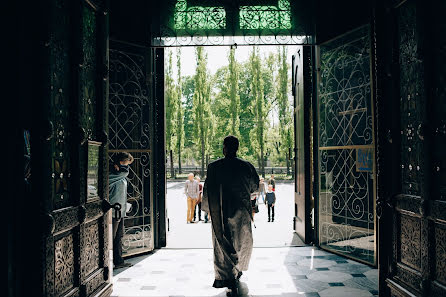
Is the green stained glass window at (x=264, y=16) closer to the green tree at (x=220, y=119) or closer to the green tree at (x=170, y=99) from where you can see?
the green tree at (x=170, y=99)

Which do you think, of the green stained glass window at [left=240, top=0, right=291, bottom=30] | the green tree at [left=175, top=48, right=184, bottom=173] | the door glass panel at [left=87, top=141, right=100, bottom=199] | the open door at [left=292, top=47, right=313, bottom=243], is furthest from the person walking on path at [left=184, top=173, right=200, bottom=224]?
the green tree at [left=175, top=48, right=184, bottom=173]

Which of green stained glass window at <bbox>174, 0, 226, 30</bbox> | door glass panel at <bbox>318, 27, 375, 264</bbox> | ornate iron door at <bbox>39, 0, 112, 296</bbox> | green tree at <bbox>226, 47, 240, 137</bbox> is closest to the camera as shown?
ornate iron door at <bbox>39, 0, 112, 296</bbox>

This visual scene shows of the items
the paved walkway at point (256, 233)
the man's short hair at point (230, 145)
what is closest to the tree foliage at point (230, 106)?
the paved walkway at point (256, 233)

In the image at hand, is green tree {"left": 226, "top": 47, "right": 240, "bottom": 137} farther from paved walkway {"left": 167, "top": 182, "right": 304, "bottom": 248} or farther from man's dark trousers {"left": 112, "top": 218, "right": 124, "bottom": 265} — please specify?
man's dark trousers {"left": 112, "top": 218, "right": 124, "bottom": 265}

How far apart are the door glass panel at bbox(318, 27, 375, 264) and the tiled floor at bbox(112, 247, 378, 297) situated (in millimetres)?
347

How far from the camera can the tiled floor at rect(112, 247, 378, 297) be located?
12.1 ft

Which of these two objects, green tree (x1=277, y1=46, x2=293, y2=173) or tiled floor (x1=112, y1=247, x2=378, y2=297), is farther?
green tree (x1=277, y1=46, x2=293, y2=173)

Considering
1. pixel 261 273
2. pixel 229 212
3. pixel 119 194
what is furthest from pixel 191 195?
pixel 229 212

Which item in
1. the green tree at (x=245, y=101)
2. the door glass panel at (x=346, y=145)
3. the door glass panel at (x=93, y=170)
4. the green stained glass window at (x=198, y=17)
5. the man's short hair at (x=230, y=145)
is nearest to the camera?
the door glass panel at (x=93, y=170)

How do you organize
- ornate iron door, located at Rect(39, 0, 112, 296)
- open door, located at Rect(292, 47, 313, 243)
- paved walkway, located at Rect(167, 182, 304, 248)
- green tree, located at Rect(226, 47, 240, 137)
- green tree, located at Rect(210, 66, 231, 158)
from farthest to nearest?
green tree, located at Rect(210, 66, 231, 158), green tree, located at Rect(226, 47, 240, 137), paved walkway, located at Rect(167, 182, 304, 248), open door, located at Rect(292, 47, 313, 243), ornate iron door, located at Rect(39, 0, 112, 296)

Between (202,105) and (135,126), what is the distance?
1722 centimetres

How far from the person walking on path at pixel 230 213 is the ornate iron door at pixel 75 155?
1046 mm

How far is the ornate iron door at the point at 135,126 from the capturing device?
16.6ft

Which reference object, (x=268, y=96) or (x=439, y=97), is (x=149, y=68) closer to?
(x=439, y=97)
